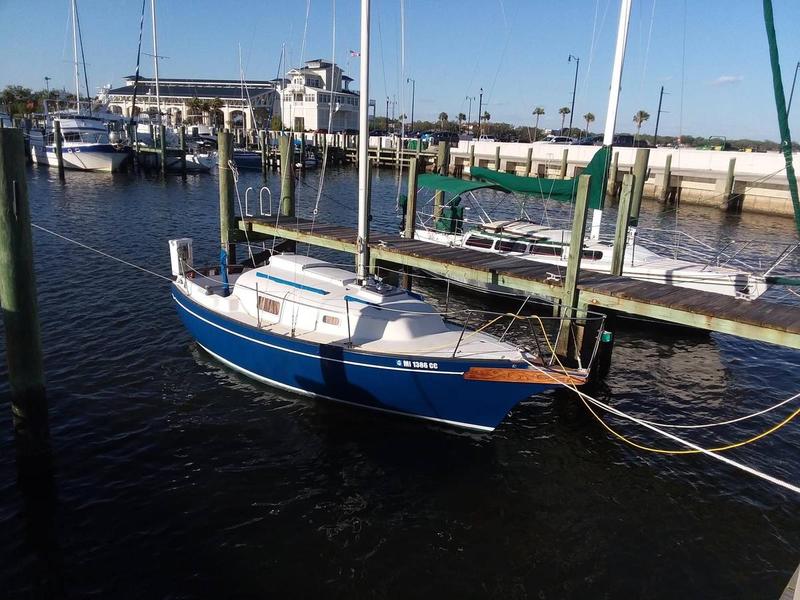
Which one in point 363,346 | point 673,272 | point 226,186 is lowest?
point 363,346

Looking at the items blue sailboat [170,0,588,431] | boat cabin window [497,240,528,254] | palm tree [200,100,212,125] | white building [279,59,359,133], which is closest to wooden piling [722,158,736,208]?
boat cabin window [497,240,528,254]

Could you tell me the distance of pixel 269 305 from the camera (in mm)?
14344

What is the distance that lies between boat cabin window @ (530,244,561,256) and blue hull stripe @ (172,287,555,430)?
442 inches

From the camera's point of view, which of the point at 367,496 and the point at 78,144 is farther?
the point at 78,144

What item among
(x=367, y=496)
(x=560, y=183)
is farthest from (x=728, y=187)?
(x=367, y=496)

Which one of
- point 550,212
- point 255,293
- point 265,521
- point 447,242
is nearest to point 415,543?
point 265,521

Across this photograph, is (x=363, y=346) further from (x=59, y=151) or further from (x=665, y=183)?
(x=59, y=151)

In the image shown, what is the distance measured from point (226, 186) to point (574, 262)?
11.9m

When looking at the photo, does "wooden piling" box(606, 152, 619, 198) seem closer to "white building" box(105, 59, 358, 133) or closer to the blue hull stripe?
the blue hull stripe

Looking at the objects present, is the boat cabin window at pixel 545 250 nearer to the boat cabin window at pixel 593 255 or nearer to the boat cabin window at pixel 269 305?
the boat cabin window at pixel 593 255

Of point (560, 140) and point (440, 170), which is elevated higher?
point (560, 140)

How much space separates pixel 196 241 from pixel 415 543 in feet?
83.5

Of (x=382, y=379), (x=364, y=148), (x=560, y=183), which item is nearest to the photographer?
(x=382, y=379)

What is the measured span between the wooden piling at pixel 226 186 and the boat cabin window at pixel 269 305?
4.65 m
